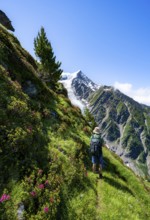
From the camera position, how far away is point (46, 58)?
175 feet

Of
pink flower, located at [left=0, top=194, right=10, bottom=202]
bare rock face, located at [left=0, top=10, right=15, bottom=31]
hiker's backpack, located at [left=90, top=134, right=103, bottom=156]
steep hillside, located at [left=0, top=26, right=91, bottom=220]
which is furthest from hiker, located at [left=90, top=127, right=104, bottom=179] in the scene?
→ bare rock face, located at [left=0, top=10, right=15, bottom=31]

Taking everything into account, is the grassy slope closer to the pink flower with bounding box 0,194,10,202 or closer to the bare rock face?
the pink flower with bounding box 0,194,10,202

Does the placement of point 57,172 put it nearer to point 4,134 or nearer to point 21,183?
point 21,183

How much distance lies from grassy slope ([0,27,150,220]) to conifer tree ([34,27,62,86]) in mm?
30637

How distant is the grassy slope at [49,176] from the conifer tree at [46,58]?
30.6 meters

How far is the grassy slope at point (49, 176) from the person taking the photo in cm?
1216

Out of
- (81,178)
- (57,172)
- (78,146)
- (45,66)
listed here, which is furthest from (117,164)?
(45,66)

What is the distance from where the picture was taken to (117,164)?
80.0 ft

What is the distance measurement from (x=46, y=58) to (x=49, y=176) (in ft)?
140

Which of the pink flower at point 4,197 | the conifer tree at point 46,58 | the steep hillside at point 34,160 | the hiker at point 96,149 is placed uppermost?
the conifer tree at point 46,58

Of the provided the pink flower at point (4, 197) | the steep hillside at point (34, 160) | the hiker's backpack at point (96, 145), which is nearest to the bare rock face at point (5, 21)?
the steep hillside at point (34, 160)

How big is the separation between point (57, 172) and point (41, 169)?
1.15m

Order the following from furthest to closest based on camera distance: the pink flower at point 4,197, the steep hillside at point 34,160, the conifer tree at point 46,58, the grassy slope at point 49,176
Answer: the conifer tree at point 46,58, the grassy slope at point 49,176, the steep hillside at point 34,160, the pink flower at point 4,197

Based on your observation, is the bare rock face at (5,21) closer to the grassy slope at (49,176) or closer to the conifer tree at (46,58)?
the conifer tree at (46,58)
